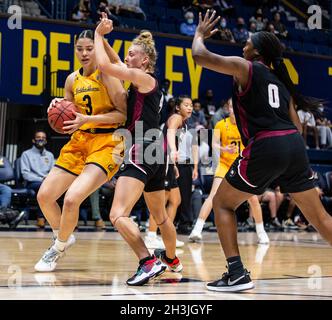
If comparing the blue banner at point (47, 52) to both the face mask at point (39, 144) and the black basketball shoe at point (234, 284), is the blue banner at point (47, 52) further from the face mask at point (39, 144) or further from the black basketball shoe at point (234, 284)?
the black basketball shoe at point (234, 284)

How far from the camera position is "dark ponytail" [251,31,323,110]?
5227 mm

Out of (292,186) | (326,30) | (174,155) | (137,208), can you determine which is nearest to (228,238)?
(292,186)

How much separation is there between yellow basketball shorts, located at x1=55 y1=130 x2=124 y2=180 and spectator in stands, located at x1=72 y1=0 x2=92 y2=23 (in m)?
9.24

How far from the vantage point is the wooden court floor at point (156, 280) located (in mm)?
5004

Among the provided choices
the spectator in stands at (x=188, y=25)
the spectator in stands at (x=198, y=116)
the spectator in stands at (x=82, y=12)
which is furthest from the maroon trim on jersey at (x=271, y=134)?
the spectator in stands at (x=188, y=25)

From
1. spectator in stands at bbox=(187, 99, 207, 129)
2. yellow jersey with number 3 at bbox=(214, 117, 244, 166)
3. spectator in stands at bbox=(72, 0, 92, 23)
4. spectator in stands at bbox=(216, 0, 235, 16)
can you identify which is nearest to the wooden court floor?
yellow jersey with number 3 at bbox=(214, 117, 244, 166)

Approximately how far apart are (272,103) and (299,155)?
0.42 meters

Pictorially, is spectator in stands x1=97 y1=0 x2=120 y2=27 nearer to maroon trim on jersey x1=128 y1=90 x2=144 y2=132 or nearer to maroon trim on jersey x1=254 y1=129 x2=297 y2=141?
maroon trim on jersey x1=128 y1=90 x2=144 y2=132

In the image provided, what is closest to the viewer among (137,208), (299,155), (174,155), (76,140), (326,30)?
(299,155)

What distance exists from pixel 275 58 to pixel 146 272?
1.89m

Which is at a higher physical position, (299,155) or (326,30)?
(326,30)
